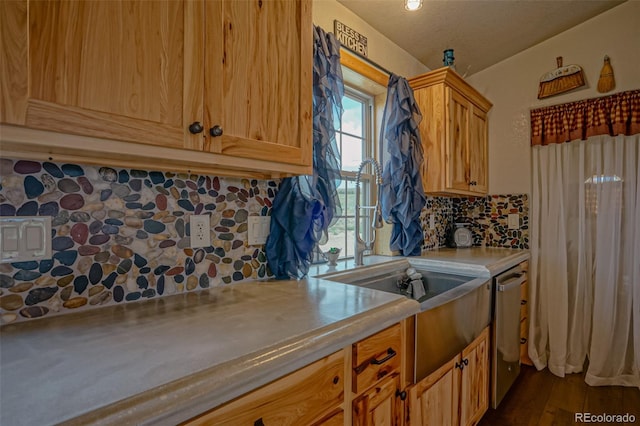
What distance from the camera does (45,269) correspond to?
33.8 inches

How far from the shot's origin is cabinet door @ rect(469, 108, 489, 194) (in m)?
2.56

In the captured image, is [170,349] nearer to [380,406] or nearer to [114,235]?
[114,235]

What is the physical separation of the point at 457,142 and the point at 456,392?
66.4 inches

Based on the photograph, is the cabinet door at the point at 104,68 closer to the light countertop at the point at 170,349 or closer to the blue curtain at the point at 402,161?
the light countertop at the point at 170,349

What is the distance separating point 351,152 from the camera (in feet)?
7.10

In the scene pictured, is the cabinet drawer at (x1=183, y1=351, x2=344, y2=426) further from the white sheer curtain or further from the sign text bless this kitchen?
the white sheer curtain

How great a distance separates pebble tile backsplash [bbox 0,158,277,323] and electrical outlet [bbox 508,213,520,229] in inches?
97.8

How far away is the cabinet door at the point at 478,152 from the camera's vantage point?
2.56 meters

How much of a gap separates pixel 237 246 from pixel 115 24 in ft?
2.71

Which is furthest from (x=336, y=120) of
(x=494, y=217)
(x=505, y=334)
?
(x=494, y=217)

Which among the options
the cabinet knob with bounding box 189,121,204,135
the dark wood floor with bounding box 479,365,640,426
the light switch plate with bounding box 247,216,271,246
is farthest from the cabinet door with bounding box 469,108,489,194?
the cabinet knob with bounding box 189,121,204,135

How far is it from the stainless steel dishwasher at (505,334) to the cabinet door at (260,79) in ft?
5.14

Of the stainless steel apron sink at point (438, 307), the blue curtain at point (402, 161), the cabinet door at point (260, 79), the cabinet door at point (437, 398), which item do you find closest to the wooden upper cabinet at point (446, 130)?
the blue curtain at point (402, 161)

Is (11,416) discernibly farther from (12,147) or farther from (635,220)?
(635,220)
